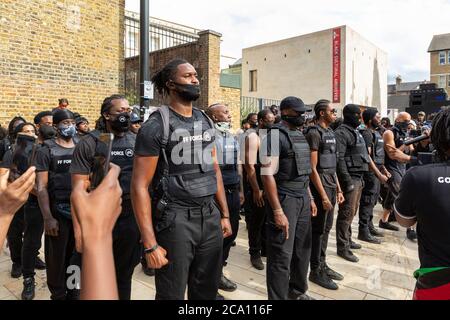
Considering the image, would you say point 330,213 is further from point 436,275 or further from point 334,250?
point 436,275

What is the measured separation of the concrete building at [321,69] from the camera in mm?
20078

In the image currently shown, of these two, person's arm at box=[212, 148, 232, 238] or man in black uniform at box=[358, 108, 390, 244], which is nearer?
person's arm at box=[212, 148, 232, 238]

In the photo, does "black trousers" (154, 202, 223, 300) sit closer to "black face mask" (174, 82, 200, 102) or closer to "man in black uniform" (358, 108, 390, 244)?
"black face mask" (174, 82, 200, 102)

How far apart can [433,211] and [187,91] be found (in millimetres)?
1735

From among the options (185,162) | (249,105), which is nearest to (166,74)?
(185,162)

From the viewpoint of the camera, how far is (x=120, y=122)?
299 cm

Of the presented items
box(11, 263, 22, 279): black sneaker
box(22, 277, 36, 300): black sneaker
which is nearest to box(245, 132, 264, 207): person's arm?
box(22, 277, 36, 300): black sneaker

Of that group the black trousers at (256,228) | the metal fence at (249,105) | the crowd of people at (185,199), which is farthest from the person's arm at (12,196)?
the metal fence at (249,105)

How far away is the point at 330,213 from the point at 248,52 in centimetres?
2263

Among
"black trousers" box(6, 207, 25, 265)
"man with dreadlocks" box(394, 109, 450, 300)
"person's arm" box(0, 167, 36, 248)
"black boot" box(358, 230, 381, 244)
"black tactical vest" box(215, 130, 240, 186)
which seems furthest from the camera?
"black boot" box(358, 230, 381, 244)

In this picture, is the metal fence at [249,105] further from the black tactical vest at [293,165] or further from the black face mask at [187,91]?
the black face mask at [187,91]

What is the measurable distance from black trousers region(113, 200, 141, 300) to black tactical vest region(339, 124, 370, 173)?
3.24 metres

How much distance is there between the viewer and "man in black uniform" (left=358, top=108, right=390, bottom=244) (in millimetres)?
5383

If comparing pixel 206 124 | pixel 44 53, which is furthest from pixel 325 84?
pixel 206 124
